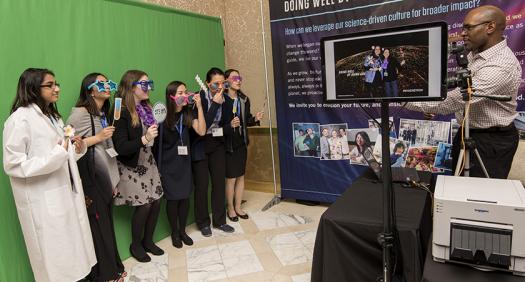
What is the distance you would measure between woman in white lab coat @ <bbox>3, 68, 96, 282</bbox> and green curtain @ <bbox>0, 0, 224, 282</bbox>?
18cm

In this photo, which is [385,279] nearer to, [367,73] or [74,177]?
[367,73]

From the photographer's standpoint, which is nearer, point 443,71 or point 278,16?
point 443,71

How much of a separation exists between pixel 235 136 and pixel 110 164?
47.8 inches

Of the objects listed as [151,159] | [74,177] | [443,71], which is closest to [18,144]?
[74,177]

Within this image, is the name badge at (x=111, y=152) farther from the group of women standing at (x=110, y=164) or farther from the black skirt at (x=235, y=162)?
the black skirt at (x=235, y=162)

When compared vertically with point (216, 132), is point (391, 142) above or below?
below

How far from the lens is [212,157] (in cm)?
340

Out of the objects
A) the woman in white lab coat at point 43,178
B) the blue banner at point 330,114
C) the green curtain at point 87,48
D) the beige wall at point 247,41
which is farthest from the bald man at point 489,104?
the beige wall at point 247,41

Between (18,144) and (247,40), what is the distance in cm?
304

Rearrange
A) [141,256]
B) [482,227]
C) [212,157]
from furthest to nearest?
[212,157]
[141,256]
[482,227]

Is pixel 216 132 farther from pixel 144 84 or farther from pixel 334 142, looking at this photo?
pixel 334 142

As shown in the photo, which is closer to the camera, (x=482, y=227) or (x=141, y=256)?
(x=482, y=227)

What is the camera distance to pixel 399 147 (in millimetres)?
3486

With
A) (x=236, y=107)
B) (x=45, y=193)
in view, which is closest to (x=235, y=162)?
(x=236, y=107)
